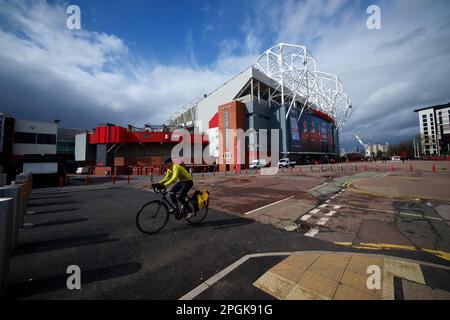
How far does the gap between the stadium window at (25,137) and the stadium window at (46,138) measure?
0.88 meters

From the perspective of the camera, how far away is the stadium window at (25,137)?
34625mm

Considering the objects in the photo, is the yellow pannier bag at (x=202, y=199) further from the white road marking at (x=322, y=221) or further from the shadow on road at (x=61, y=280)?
the white road marking at (x=322, y=221)

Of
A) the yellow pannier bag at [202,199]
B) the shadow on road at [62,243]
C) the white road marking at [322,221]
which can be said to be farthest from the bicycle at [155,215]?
the white road marking at [322,221]

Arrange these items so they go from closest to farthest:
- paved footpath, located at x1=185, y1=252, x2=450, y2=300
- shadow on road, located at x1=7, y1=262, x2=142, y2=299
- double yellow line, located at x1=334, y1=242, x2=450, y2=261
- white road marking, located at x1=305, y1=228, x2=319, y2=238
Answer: paved footpath, located at x1=185, y1=252, x2=450, y2=300 → shadow on road, located at x1=7, y1=262, x2=142, y2=299 → double yellow line, located at x1=334, y1=242, x2=450, y2=261 → white road marking, located at x1=305, y1=228, x2=319, y2=238

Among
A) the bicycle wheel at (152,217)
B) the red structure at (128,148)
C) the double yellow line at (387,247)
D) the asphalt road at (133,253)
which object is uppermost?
the red structure at (128,148)

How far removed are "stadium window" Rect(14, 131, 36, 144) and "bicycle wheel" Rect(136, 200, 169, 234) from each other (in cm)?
4865

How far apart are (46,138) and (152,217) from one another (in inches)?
1963

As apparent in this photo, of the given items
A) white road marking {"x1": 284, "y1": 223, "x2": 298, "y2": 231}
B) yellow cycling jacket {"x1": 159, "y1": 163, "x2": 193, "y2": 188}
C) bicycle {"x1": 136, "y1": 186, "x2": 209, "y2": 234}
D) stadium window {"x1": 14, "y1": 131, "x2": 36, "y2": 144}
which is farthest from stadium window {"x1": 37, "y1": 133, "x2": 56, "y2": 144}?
white road marking {"x1": 284, "y1": 223, "x2": 298, "y2": 231}

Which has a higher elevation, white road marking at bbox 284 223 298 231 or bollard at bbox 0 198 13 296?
bollard at bbox 0 198 13 296

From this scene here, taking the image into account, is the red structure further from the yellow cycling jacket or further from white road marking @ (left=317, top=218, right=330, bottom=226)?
white road marking @ (left=317, top=218, right=330, bottom=226)

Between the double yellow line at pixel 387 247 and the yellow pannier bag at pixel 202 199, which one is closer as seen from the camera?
the double yellow line at pixel 387 247

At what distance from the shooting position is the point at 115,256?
3.55 metres

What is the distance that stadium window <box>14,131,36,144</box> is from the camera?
1363 inches
